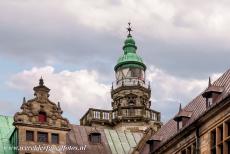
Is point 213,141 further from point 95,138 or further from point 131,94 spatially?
point 131,94

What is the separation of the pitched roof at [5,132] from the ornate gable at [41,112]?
2804mm

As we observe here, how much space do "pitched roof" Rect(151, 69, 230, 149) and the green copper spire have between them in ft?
75.6

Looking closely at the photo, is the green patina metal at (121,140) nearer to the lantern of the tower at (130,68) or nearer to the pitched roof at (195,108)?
the pitched roof at (195,108)

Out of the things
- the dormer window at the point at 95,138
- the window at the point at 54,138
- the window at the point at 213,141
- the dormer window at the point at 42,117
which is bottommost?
the window at the point at 213,141

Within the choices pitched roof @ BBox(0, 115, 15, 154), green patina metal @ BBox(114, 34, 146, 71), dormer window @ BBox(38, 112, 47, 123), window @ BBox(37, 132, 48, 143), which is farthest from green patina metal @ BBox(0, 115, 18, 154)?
green patina metal @ BBox(114, 34, 146, 71)

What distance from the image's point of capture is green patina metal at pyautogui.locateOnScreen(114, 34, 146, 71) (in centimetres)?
7750

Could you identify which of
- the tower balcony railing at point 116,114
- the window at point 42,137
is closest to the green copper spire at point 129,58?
the tower balcony railing at point 116,114

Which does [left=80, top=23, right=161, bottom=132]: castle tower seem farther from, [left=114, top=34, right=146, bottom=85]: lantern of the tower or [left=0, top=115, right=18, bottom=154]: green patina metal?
[left=0, top=115, right=18, bottom=154]: green patina metal

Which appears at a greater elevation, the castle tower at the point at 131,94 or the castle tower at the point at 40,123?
the castle tower at the point at 131,94

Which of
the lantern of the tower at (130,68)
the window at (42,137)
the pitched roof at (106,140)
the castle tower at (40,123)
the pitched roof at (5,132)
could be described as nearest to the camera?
the castle tower at (40,123)

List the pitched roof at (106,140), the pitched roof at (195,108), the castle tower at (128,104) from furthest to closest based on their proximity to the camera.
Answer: the castle tower at (128,104)
the pitched roof at (106,140)
the pitched roof at (195,108)

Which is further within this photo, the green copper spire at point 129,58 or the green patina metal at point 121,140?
the green copper spire at point 129,58

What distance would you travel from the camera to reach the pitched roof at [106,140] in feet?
201

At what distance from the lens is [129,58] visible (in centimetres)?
7794
